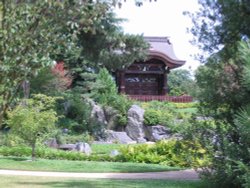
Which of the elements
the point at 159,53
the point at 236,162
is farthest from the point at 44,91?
the point at 236,162

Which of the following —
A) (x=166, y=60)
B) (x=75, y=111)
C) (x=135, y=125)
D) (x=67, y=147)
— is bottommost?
(x=67, y=147)

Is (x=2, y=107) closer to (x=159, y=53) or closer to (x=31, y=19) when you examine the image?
(x=31, y=19)

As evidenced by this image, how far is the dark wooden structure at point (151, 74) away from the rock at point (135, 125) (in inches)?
343

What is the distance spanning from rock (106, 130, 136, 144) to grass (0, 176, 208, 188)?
1287 cm

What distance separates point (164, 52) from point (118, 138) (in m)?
12.9

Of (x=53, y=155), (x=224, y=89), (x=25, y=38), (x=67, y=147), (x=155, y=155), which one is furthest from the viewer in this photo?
(x=67, y=147)

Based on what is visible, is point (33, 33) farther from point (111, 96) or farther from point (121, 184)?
point (111, 96)

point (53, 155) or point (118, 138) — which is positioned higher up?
point (118, 138)

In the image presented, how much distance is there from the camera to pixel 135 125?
24297 millimetres

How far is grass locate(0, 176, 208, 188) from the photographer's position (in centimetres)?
885

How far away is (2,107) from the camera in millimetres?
3977

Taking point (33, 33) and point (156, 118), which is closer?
point (33, 33)

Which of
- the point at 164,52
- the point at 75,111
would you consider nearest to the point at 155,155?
the point at 75,111

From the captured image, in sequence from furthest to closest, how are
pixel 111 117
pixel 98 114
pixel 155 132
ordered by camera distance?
1. pixel 111 117
2. pixel 155 132
3. pixel 98 114
